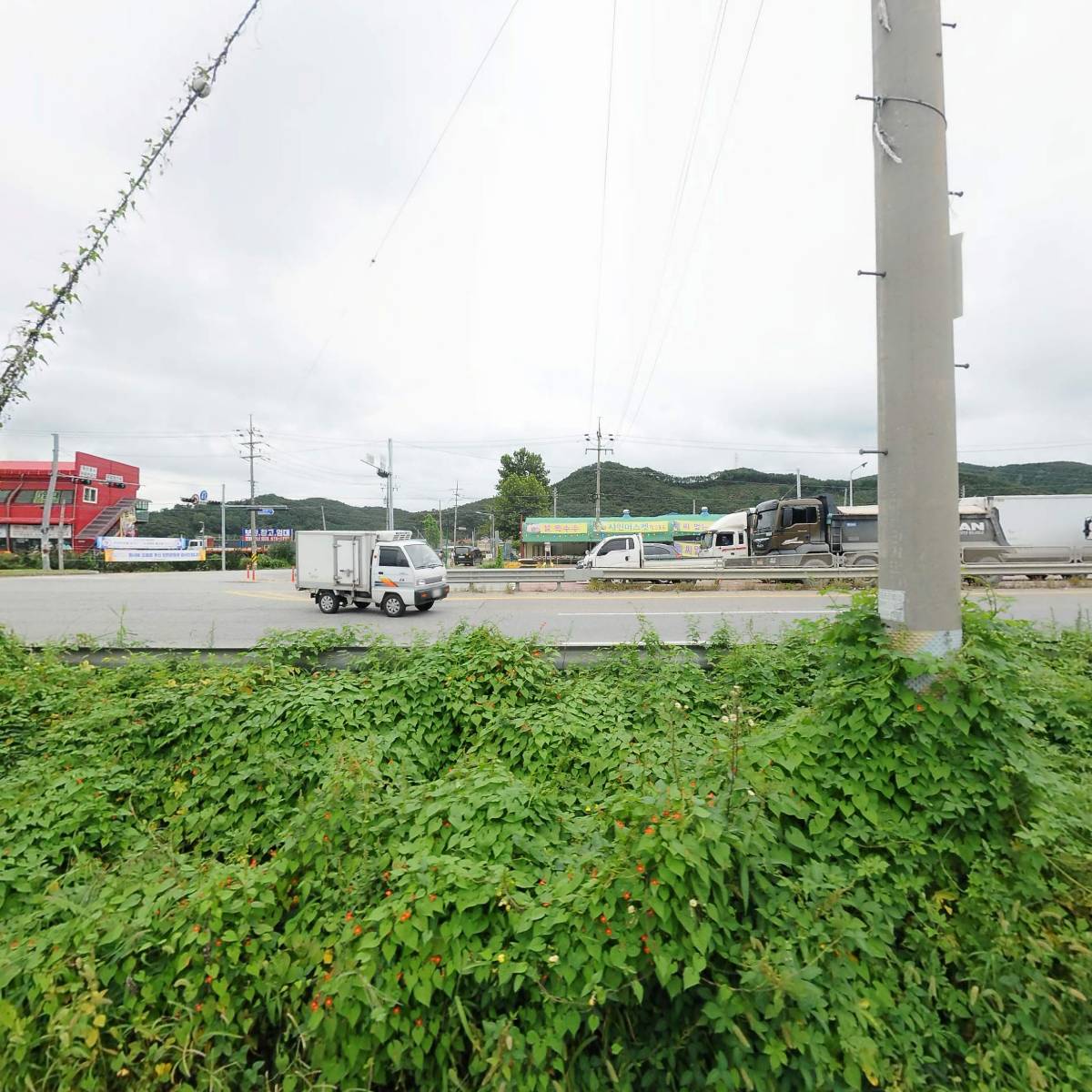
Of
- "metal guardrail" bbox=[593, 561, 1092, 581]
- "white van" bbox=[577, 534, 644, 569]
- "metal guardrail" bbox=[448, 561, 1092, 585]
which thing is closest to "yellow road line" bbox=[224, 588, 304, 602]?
"metal guardrail" bbox=[448, 561, 1092, 585]

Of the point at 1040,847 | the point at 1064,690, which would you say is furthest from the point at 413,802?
the point at 1064,690

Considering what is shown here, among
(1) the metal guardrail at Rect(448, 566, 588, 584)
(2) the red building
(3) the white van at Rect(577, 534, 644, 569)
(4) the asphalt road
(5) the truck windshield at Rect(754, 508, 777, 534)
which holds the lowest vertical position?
(4) the asphalt road

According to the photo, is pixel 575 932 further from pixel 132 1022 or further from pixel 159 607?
pixel 159 607

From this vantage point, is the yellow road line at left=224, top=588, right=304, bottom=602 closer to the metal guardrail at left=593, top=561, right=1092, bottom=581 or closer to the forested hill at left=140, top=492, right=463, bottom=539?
the metal guardrail at left=593, top=561, right=1092, bottom=581

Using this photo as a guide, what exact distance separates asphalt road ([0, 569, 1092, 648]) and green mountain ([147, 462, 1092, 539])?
4245 cm

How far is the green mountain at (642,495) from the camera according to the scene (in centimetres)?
7275

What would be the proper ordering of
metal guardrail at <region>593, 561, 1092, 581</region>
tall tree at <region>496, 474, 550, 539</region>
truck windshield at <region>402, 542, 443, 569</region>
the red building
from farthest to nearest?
tall tree at <region>496, 474, 550, 539</region> → the red building → metal guardrail at <region>593, 561, 1092, 581</region> → truck windshield at <region>402, 542, 443, 569</region>

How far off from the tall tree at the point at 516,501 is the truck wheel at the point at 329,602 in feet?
154

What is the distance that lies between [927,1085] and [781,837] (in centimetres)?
97

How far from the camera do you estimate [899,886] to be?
8.64 ft

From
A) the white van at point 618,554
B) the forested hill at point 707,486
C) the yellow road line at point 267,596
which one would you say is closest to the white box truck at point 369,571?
the yellow road line at point 267,596

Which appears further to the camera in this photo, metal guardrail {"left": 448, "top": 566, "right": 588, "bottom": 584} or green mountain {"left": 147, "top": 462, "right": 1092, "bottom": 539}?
green mountain {"left": 147, "top": 462, "right": 1092, "bottom": 539}

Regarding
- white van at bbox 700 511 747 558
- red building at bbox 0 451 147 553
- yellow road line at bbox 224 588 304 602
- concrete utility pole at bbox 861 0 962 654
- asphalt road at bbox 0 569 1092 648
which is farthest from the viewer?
red building at bbox 0 451 147 553

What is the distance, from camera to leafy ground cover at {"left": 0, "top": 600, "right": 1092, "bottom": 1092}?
228 centimetres
